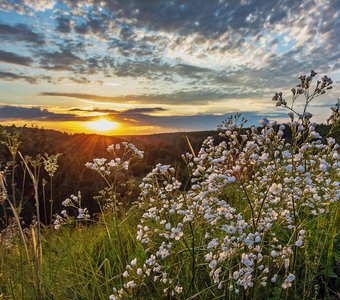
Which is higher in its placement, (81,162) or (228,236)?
(228,236)

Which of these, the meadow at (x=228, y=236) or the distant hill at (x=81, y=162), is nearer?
the meadow at (x=228, y=236)

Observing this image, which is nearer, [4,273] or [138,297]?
[138,297]

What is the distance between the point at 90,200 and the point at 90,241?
6.91m

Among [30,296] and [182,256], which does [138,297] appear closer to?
[182,256]

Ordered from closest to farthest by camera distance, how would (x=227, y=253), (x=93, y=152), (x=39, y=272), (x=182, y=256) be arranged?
1. (x=227, y=253)
2. (x=39, y=272)
3. (x=182, y=256)
4. (x=93, y=152)

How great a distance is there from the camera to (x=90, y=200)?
12.6 m

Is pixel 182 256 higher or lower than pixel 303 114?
lower

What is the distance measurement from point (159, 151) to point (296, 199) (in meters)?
17.3

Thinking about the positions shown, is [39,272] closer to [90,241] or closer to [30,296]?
[30,296]

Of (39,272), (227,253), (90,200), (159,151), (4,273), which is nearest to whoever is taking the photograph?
(227,253)

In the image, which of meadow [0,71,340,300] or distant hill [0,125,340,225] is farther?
distant hill [0,125,340,225]

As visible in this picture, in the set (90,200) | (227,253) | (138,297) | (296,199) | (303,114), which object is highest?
(303,114)

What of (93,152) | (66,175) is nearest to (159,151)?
(93,152)

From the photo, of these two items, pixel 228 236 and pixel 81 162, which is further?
pixel 81 162
